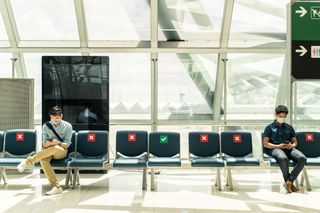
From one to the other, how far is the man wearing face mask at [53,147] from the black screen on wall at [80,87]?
1.16 meters

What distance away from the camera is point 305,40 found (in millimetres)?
6000

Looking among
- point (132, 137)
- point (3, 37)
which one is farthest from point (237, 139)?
point (3, 37)

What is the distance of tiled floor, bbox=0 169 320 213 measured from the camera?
5031 mm

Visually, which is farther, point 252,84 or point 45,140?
point 252,84

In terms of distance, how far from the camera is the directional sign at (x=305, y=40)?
5922 mm

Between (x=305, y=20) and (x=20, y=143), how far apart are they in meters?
4.96

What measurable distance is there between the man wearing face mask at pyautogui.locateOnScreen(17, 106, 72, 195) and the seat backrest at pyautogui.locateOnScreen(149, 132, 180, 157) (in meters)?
1.36

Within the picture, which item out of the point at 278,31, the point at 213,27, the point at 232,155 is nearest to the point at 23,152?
the point at 232,155

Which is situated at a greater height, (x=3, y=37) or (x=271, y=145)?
(x=3, y=37)

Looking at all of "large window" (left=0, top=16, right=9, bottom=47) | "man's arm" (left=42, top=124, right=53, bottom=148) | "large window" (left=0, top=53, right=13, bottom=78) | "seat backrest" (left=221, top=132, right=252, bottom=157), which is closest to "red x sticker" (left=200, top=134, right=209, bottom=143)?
"seat backrest" (left=221, top=132, right=252, bottom=157)

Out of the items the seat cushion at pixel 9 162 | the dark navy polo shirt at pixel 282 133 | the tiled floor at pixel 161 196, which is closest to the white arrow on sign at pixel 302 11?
the dark navy polo shirt at pixel 282 133

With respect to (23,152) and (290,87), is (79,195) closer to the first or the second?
(23,152)

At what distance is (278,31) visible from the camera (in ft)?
27.8

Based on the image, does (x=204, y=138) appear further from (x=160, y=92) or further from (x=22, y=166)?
(x=22, y=166)
